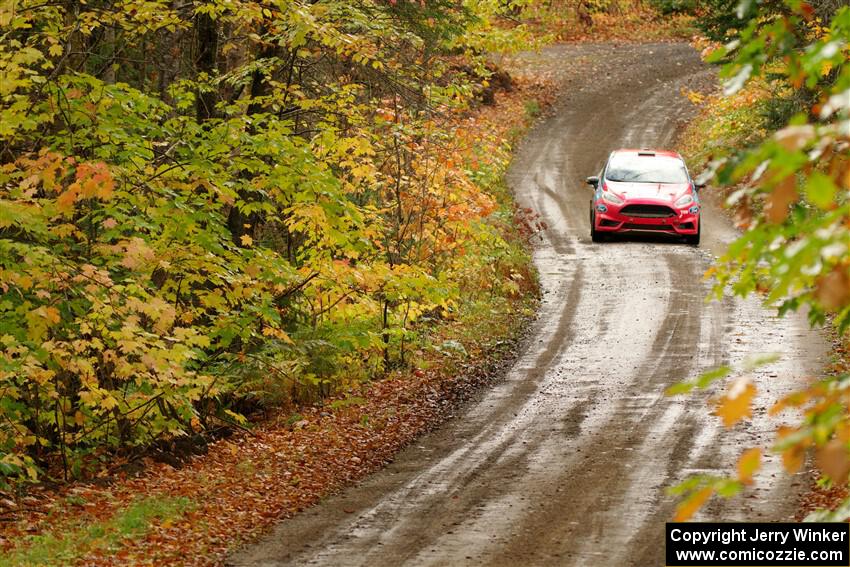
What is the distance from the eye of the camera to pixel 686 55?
47250mm

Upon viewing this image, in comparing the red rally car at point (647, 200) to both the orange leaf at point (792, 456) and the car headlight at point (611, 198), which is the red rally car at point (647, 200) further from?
the orange leaf at point (792, 456)

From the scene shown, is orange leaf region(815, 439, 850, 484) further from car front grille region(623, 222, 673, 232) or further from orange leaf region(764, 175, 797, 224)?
car front grille region(623, 222, 673, 232)

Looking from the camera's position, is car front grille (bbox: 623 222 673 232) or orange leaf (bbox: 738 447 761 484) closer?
orange leaf (bbox: 738 447 761 484)

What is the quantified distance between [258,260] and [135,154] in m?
1.82

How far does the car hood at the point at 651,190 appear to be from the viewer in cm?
2162

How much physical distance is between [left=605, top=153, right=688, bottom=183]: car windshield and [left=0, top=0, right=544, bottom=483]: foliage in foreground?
7288 millimetres

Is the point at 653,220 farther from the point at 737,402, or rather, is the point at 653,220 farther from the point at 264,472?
the point at 737,402

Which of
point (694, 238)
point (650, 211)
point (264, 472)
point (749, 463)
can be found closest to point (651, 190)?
point (650, 211)

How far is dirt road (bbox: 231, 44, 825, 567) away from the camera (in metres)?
8.56

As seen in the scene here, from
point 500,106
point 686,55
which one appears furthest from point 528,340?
point 686,55

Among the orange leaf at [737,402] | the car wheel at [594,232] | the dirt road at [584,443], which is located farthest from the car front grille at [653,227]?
the orange leaf at [737,402]

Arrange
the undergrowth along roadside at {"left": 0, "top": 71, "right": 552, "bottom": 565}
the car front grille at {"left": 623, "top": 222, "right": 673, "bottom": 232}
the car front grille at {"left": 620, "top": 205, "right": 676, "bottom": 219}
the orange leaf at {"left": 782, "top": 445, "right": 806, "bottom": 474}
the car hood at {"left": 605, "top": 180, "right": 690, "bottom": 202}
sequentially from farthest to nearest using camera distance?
the car front grille at {"left": 623, "top": 222, "right": 673, "bottom": 232} → the car front grille at {"left": 620, "top": 205, "right": 676, "bottom": 219} → the car hood at {"left": 605, "top": 180, "right": 690, "bottom": 202} → the undergrowth along roadside at {"left": 0, "top": 71, "right": 552, "bottom": 565} → the orange leaf at {"left": 782, "top": 445, "right": 806, "bottom": 474}

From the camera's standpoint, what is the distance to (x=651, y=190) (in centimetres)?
2170

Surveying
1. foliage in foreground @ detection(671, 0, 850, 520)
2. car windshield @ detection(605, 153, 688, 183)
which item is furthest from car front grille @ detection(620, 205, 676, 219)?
foliage in foreground @ detection(671, 0, 850, 520)
